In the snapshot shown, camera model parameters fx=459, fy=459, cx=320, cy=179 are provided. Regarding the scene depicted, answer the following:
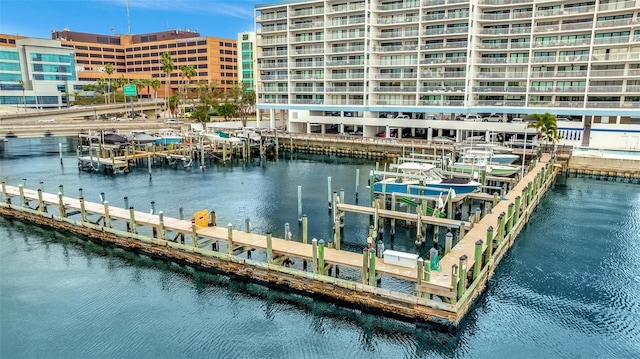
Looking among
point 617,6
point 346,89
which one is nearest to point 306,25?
point 346,89

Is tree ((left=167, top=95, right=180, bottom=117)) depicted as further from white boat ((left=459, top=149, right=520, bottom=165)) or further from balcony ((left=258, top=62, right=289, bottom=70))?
white boat ((left=459, top=149, right=520, bottom=165))

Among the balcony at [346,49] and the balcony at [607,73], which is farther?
the balcony at [346,49]

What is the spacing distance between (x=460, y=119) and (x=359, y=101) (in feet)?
60.3

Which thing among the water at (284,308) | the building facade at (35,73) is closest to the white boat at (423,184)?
the water at (284,308)

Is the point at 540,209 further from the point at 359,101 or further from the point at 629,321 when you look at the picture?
the point at 359,101

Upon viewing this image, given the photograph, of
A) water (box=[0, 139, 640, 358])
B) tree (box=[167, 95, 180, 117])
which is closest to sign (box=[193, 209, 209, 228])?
water (box=[0, 139, 640, 358])

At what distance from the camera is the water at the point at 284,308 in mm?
20188

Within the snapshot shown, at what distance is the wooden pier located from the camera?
69.8 feet

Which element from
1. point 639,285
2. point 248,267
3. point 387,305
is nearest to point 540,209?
point 639,285

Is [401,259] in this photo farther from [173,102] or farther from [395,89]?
[173,102]

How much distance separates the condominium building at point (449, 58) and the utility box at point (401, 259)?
189 ft

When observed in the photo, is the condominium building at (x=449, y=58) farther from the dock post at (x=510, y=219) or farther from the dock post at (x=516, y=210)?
the dock post at (x=510, y=219)

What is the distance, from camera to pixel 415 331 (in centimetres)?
2091

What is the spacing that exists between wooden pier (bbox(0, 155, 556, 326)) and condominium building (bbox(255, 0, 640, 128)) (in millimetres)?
42040
